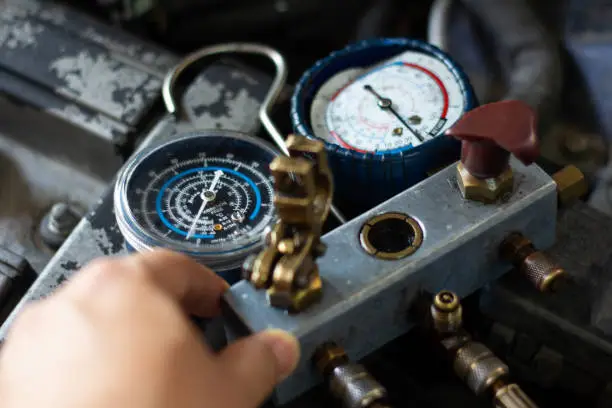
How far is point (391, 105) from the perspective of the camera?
99 centimetres

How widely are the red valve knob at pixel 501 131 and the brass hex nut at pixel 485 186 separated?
0.02 metres

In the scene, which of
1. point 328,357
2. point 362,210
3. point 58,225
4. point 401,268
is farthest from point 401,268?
point 58,225

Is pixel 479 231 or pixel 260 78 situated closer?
pixel 479 231

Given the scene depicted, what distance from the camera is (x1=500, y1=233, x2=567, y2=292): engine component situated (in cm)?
82

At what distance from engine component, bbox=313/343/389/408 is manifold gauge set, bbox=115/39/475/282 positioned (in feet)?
0.50

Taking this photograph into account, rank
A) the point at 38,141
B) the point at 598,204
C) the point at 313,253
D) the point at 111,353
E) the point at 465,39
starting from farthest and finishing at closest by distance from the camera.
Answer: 1. the point at 465,39
2. the point at 38,141
3. the point at 598,204
4. the point at 313,253
5. the point at 111,353

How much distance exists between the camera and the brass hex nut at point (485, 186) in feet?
2.72

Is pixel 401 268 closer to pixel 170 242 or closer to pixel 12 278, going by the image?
pixel 170 242

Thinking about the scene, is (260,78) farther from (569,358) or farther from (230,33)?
(569,358)

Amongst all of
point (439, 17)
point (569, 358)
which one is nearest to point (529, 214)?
point (569, 358)

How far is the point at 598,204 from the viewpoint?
1.06 metres

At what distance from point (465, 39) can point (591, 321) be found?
0.58 m

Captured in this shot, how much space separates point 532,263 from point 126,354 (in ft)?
1.32

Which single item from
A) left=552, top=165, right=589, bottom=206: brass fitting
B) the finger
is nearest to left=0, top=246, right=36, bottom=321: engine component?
the finger
